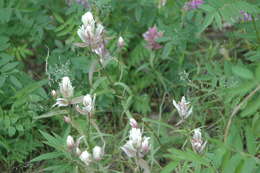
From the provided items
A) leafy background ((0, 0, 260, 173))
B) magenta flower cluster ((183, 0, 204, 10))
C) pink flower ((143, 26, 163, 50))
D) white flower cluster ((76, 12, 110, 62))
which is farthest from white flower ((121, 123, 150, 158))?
magenta flower cluster ((183, 0, 204, 10))

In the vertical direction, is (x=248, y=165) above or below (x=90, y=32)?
below

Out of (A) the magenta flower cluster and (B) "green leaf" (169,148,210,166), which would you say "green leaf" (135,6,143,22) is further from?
(B) "green leaf" (169,148,210,166)

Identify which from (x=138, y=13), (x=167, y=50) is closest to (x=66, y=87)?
(x=167, y=50)

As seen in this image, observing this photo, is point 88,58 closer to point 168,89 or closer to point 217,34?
point 168,89

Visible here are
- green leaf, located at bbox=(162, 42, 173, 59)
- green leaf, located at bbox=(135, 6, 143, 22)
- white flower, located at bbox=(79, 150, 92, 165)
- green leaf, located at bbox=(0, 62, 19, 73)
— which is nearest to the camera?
white flower, located at bbox=(79, 150, 92, 165)

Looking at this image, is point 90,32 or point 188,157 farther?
point 90,32

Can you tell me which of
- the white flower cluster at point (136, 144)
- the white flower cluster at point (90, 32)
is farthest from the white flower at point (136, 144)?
the white flower cluster at point (90, 32)

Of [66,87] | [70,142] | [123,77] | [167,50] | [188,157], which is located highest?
[66,87]

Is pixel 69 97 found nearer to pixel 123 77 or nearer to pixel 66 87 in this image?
pixel 66 87
